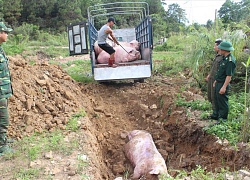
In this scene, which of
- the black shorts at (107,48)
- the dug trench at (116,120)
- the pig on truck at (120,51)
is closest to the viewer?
the dug trench at (116,120)

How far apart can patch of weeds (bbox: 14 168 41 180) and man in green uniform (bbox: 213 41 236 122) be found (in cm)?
304

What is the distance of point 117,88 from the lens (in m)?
7.54

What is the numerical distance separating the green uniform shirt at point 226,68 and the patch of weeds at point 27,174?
314cm

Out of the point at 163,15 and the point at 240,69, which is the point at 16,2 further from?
the point at 240,69

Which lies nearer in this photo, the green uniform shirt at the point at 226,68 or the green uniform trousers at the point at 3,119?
the green uniform trousers at the point at 3,119

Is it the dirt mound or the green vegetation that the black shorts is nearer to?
the green vegetation

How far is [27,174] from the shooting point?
3348 mm

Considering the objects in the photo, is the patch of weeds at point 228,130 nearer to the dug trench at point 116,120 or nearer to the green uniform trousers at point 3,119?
the dug trench at point 116,120

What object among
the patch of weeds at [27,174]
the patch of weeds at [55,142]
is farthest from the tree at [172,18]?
the patch of weeds at [27,174]

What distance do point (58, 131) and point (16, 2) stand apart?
2611cm

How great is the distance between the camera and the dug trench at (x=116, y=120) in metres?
4.29

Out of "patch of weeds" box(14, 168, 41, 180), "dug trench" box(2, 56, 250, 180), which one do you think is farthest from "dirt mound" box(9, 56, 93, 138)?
"patch of weeds" box(14, 168, 41, 180)

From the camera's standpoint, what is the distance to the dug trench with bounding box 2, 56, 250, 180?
4290 mm

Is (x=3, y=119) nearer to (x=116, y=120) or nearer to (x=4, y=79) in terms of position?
(x=4, y=79)
